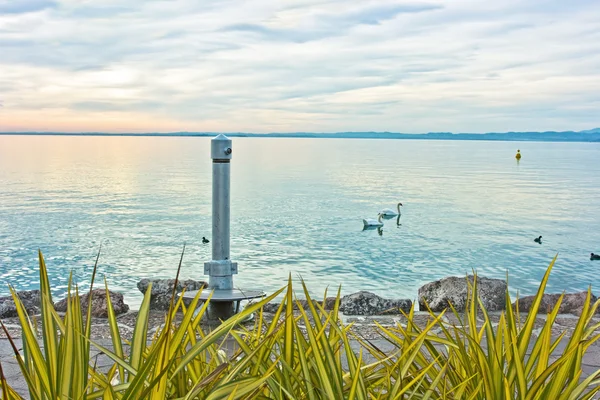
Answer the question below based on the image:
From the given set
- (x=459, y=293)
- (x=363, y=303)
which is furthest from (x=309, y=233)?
(x=363, y=303)

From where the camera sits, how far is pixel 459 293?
265 inches

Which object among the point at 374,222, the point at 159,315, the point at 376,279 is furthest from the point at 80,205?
the point at 159,315

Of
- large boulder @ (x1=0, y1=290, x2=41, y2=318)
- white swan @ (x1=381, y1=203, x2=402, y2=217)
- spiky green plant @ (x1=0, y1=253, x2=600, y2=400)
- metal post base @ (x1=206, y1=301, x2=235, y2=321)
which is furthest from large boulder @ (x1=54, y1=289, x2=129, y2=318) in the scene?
white swan @ (x1=381, y1=203, x2=402, y2=217)

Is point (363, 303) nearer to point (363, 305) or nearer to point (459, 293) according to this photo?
point (363, 305)

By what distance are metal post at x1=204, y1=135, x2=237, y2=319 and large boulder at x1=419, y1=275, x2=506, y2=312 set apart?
228cm

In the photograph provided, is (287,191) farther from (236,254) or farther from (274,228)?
(236,254)

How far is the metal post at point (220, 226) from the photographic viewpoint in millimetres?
4797

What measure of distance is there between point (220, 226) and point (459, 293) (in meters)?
3.05

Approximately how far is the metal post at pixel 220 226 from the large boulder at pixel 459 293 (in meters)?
2.28

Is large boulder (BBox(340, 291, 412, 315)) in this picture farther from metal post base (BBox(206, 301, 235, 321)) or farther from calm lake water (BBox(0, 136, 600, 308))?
calm lake water (BBox(0, 136, 600, 308))

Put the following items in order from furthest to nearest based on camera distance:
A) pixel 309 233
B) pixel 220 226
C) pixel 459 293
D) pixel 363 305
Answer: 1. pixel 309 233
2. pixel 459 293
3. pixel 363 305
4. pixel 220 226

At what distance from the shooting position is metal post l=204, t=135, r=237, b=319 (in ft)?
15.7

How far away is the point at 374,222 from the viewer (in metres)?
20.4

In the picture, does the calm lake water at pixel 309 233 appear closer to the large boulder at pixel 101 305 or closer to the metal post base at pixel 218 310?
the metal post base at pixel 218 310
